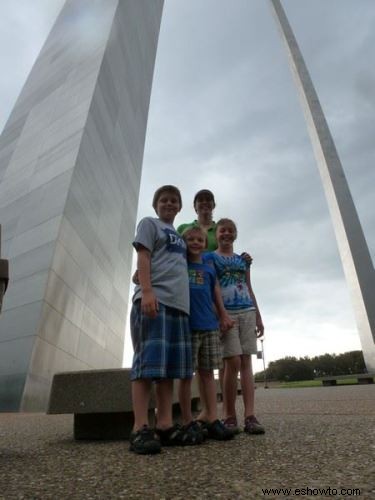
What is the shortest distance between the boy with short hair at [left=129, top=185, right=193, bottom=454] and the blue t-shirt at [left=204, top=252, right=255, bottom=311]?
43 cm

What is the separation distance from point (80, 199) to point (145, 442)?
7409 mm

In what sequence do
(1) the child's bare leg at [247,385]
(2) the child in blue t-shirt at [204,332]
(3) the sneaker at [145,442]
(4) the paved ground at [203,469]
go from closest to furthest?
1. (4) the paved ground at [203,469]
2. (3) the sneaker at [145,442]
3. (2) the child in blue t-shirt at [204,332]
4. (1) the child's bare leg at [247,385]

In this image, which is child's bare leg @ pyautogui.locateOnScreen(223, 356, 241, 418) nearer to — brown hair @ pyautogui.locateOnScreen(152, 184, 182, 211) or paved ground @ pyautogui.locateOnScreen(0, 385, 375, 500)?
paved ground @ pyautogui.locateOnScreen(0, 385, 375, 500)

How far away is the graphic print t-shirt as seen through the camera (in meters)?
2.06

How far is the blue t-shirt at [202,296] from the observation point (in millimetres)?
2191

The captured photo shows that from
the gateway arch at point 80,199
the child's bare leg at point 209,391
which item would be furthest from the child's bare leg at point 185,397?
the gateway arch at point 80,199

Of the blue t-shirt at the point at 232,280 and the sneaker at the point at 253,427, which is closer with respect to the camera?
the sneaker at the point at 253,427

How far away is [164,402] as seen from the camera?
197cm

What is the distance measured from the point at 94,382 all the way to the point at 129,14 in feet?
50.9

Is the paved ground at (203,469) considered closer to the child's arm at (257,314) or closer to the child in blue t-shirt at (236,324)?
the child in blue t-shirt at (236,324)

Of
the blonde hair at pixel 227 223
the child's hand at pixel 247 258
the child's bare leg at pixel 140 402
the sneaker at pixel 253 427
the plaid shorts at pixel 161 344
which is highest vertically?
the blonde hair at pixel 227 223

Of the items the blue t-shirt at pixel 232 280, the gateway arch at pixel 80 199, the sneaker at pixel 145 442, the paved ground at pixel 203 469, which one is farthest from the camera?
the gateway arch at pixel 80 199

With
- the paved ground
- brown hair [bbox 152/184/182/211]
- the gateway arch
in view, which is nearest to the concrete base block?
the paved ground

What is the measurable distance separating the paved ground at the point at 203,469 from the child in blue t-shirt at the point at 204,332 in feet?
0.63
